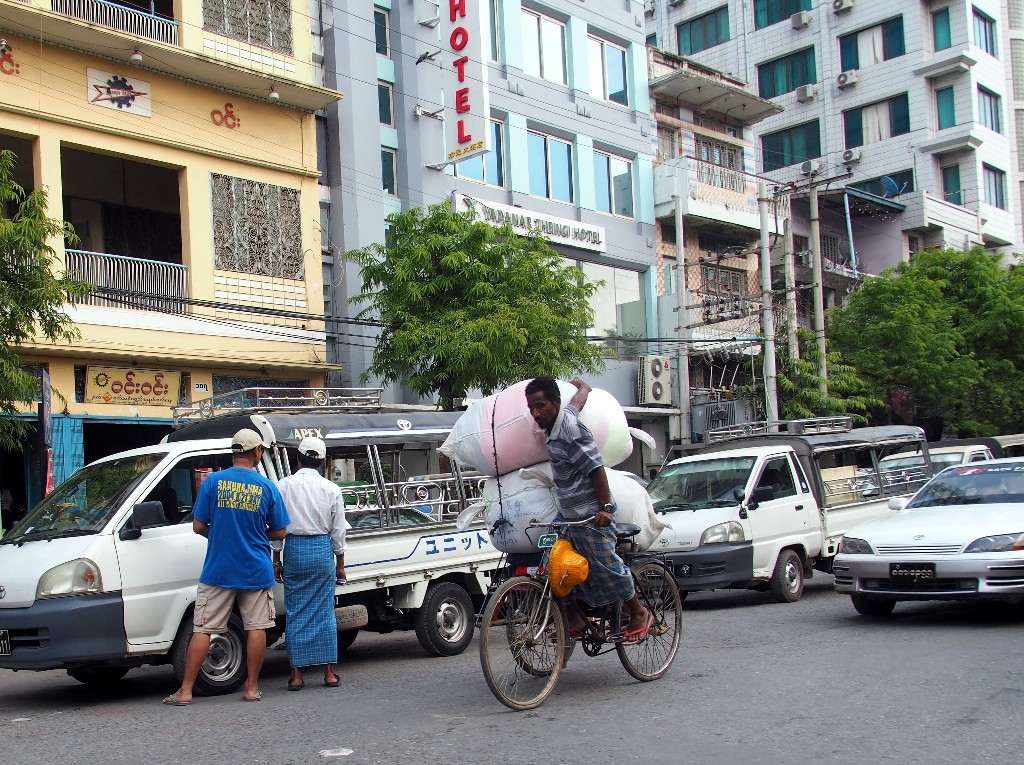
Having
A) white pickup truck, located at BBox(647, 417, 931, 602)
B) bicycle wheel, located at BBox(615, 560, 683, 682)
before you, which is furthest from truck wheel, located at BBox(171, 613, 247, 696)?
white pickup truck, located at BBox(647, 417, 931, 602)

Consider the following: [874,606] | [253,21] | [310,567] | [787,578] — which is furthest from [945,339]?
[310,567]

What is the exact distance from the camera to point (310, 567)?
796cm

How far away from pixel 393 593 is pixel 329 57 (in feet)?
54.2

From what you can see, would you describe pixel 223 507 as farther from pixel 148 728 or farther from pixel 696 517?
pixel 696 517

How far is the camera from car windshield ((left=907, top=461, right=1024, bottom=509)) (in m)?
10.7

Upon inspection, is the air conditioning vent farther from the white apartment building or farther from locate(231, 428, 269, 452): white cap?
locate(231, 428, 269, 452): white cap

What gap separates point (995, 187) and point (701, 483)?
37.4m

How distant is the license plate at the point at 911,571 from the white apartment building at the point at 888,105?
31380mm

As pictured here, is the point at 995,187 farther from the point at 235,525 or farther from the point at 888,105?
the point at 235,525

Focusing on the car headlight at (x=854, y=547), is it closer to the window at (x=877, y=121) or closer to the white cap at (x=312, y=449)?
the white cap at (x=312, y=449)

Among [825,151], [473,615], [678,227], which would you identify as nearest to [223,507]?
[473,615]

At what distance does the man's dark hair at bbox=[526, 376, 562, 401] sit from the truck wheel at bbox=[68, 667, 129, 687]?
3.98m

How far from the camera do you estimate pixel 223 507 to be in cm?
746

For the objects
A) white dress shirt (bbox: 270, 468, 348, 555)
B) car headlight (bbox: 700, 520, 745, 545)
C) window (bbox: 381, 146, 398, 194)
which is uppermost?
window (bbox: 381, 146, 398, 194)
